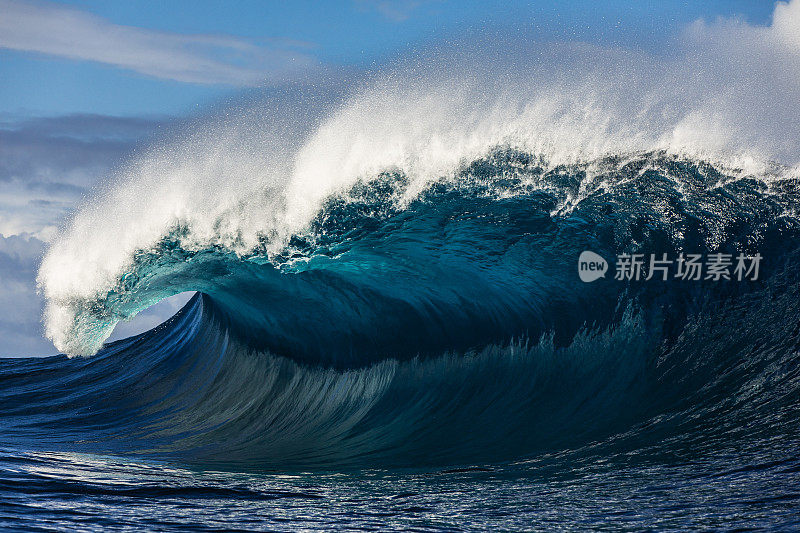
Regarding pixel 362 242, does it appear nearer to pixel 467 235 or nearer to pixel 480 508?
pixel 467 235

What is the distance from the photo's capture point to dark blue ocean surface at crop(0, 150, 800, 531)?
378cm

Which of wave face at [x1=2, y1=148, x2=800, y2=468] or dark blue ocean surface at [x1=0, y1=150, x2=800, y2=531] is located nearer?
dark blue ocean surface at [x1=0, y1=150, x2=800, y2=531]

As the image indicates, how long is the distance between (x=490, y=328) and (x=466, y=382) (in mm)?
670

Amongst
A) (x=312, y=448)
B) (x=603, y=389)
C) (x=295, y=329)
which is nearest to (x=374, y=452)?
(x=312, y=448)

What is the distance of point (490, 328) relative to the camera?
7.30m

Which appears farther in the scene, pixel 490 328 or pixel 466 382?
pixel 490 328

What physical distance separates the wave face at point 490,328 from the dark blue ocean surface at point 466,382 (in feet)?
0.08

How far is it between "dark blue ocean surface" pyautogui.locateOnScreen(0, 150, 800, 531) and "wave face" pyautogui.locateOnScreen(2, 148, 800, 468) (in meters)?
0.02

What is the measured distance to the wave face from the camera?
5520mm

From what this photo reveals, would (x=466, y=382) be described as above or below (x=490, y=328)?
below

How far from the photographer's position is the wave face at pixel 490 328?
5520 mm

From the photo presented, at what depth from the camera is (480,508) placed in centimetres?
366

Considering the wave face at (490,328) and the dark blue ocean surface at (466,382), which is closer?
the dark blue ocean surface at (466,382)

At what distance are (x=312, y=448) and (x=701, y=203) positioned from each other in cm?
405
